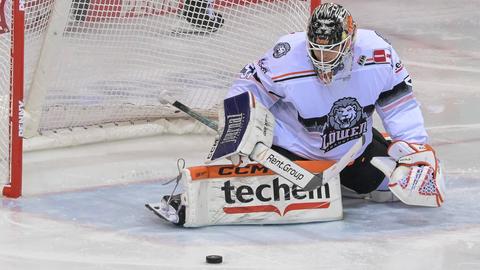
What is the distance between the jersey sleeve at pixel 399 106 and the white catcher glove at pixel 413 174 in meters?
0.10

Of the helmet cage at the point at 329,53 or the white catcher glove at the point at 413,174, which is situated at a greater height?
the helmet cage at the point at 329,53

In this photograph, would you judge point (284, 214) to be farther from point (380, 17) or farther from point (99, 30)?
point (380, 17)

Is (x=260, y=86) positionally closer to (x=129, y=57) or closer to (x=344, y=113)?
(x=344, y=113)

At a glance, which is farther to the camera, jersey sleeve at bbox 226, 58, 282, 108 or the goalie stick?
Result: jersey sleeve at bbox 226, 58, 282, 108

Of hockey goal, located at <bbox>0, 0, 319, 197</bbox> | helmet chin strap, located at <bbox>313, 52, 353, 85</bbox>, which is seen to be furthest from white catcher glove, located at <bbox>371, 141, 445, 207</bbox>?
hockey goal, located at <bbox>0, 0, 319, 197</bbox>

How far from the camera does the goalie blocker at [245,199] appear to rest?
5.24 m

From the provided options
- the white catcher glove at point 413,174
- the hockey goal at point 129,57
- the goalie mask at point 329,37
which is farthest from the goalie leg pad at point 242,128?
the hockey goal at point 129,57

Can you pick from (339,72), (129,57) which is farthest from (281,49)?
(129,57)

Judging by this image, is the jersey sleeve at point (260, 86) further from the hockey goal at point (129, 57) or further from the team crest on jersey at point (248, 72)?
the hockey goal at point (129, 57)

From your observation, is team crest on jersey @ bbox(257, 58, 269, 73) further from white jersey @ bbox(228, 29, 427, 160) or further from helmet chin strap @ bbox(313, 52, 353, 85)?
helmet chin strap @ bbox(313, 52, 353, 85)

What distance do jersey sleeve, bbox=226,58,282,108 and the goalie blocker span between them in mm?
304

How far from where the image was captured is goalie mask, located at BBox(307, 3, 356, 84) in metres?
5.23

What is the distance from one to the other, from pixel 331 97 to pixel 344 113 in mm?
88

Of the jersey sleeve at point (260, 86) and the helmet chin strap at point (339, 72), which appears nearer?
the helmet chin strap at point (339, 72)
